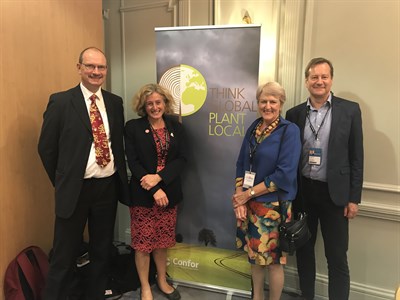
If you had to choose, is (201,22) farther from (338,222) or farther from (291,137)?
(338,222)

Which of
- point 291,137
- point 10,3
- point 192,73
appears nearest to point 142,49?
point 192,73

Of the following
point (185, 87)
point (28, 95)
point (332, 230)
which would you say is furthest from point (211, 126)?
point (28, 95)

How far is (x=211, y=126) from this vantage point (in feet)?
7.48

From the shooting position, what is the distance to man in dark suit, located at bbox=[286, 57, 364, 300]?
1.85 metres

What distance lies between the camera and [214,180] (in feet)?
7.64

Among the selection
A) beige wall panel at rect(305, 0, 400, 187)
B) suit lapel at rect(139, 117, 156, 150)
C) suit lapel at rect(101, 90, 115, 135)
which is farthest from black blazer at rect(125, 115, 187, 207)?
beige wall panel at rect(305, 0, 400, 187)

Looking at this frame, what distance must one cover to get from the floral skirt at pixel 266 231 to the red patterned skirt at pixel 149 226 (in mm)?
664

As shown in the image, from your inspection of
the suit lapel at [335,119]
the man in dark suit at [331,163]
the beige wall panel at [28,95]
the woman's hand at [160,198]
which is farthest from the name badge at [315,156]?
the beige wall panel at [28,95]

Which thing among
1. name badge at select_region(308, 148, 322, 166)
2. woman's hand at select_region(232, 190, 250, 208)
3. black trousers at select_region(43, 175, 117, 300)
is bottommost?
black trousers at select_region(43, 175, 117, 300)

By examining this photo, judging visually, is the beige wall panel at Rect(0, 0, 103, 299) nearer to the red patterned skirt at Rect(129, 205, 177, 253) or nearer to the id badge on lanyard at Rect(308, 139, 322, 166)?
the red patterned skirt at Rect(129, 205, 177, 253)

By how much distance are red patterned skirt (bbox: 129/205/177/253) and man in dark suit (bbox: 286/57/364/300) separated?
3.01ft

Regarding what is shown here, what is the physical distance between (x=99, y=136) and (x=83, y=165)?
202 mm

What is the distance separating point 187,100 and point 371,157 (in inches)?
52.7

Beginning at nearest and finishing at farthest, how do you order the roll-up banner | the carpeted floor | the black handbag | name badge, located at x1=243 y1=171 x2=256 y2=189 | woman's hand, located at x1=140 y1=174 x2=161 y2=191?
the black handbag < name badge, located at x1=243 y1=171 x2=256 y2=189 < woman's hand, located at x1=140 y1=174 x2=161 y2=191 < the roll-up banner < the carpeted floor
